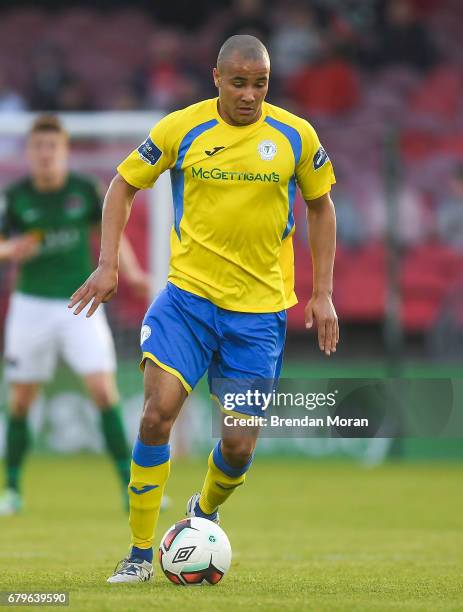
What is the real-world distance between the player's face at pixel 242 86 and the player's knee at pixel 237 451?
→ 4.76 ft

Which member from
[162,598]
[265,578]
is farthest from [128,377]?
[162,598]

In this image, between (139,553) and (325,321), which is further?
(325,321)

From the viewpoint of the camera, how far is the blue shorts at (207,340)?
18.9ft

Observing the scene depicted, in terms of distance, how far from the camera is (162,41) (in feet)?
56.1

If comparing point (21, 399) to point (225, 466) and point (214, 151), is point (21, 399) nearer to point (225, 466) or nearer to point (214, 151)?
point (225, 466)

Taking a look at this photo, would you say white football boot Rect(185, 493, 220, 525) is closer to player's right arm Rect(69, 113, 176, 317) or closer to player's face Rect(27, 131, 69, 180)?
player's right arm Rect(69, 113, 176, 317)

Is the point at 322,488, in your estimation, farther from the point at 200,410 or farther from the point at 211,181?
the point at 211,181

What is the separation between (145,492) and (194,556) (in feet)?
1.15

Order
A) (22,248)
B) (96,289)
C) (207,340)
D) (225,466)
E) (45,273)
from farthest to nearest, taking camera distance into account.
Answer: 1. (45,273)
2. (22,248)
3. (225,466)
4. (207,340)
5. (96,289)

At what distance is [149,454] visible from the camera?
569cm

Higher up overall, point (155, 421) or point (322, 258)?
point (322, 258)

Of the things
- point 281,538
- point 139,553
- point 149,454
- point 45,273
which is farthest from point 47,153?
point 139,553

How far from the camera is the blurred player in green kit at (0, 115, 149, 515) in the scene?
32.0ft

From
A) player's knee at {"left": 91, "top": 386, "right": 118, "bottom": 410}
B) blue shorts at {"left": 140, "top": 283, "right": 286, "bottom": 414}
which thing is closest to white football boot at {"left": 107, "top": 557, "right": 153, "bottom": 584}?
blue shorts at {"left": 140, "top": 283, "right": 286, "bottom": 414}
